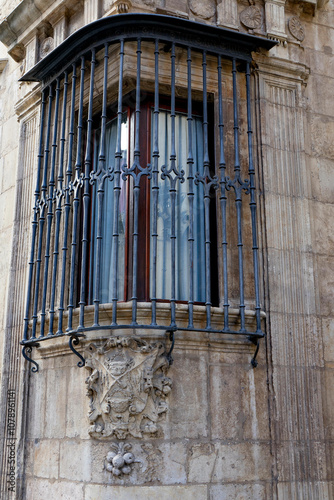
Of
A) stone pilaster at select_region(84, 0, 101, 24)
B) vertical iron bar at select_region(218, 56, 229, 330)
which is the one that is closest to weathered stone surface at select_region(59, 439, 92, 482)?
vertical iron bar at select_region(218, 56, 229, 330)

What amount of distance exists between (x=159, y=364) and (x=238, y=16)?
4.57 metres

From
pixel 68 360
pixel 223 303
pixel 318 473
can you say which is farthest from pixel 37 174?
pixel 318 473

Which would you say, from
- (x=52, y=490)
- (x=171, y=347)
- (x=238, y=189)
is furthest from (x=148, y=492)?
(x=238, y=189)

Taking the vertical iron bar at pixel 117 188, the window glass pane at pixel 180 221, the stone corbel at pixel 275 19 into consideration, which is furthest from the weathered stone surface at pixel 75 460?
the stone corbel at pixel 275 19

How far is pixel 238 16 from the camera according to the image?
8328 millimetres

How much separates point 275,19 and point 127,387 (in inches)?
199

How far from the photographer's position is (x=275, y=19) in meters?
8.40

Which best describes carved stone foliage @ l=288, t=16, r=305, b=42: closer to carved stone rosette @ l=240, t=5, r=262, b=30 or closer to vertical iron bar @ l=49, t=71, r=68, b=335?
carved stone rosette @ l=240, t=5, r=262, b=30

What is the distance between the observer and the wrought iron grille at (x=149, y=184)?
23.2 ft

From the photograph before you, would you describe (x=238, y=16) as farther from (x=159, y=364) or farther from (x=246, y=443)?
(x=246, y=443)

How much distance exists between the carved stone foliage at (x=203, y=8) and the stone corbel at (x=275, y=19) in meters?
0.72

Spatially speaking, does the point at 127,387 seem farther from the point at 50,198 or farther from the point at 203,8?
the point at 203,8

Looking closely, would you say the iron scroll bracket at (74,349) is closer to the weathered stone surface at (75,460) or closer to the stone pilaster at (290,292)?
the weathered stone surface at (75,460)

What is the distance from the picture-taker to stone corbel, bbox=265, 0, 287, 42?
8.30 metres
